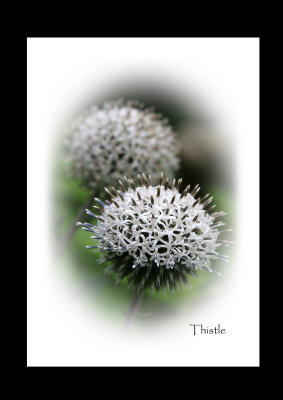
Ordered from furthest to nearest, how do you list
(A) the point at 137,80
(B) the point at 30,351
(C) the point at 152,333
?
(A) the point at 137,80 < (C) the point at 152,333 < (B) the point at 30,351

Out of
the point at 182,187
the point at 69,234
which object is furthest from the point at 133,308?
the point at 182,187

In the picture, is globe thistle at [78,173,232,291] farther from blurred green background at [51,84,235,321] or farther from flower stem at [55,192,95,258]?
flower stem at [55,192,95,258]

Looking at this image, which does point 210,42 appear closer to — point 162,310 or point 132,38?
point 132,38

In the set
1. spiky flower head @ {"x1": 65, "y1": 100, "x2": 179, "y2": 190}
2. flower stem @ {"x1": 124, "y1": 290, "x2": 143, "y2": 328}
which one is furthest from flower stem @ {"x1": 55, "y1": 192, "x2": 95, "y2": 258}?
flower stem @ {"x1": 124, "y1": 290, "x2": 143, "y2": 328}

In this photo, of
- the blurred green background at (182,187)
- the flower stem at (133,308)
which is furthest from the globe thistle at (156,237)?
the blurred green background at (182,187)

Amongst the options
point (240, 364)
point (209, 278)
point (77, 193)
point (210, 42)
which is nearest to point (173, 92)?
point (210, 42)
